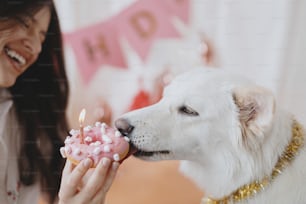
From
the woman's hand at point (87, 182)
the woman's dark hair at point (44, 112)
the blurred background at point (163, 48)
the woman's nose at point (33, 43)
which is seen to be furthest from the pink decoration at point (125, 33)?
the woman's hand at point (87, 182)

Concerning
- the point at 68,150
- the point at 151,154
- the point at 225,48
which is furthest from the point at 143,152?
the point at 225,48

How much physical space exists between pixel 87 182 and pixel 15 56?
0.29 metres

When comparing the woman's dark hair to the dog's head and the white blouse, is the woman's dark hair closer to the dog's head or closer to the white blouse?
the white blouse

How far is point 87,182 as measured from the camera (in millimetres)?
591

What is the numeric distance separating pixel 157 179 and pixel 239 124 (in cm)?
72

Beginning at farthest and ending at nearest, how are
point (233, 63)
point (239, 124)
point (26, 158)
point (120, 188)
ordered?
point (233, 63) < point (120, 188) < point (26, 158) < point (239, 124)

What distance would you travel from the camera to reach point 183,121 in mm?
646

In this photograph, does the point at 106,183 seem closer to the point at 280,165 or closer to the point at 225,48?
the point at 280,165

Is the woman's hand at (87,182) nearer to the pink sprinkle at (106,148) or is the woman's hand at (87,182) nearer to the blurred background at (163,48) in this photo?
the pink sprinkle at (106,148)

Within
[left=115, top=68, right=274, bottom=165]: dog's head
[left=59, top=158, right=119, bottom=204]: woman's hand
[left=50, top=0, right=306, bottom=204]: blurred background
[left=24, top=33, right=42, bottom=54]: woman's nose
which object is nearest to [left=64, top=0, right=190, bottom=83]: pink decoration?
[left=50, top=0, right=306, bottom=204]: blurred background

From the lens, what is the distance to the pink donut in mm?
583

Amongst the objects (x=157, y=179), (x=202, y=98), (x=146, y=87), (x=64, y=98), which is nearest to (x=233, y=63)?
(x=146, y=87)

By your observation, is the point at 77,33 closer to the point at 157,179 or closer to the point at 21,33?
the point at 157,179

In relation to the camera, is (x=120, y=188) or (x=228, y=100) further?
(x=120, y=188)
